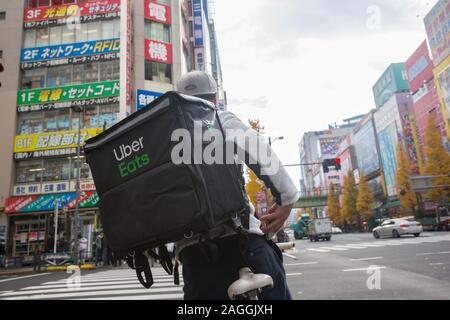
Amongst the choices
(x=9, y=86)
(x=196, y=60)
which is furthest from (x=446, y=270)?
(x=196, y=60)

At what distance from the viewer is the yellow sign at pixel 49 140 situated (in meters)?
23.0

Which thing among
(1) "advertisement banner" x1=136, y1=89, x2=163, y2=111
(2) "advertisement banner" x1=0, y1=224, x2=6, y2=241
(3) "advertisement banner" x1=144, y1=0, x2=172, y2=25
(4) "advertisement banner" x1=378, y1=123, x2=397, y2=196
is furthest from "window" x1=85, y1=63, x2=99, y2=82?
(4) "advertisement banner" x1=378, y1=123, x2=397, y2=196

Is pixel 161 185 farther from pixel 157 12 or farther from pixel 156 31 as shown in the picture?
pixel 157 12

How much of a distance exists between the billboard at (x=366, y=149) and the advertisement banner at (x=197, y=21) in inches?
1509

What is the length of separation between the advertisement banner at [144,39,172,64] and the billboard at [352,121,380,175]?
44.0m

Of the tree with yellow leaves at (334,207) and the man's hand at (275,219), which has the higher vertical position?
the tree with yellow leaves at (334,207)

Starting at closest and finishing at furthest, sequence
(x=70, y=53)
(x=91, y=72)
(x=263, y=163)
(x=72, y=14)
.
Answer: (x=263, y=163) < (x=91, y=72) < (x=70, y=53) < (x=72, y=14)

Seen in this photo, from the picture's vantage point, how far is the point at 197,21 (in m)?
36.5

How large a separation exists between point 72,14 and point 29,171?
1298cm

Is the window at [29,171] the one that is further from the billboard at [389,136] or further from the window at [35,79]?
the billboard at [389,136]

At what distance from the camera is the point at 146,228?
48.5 inches

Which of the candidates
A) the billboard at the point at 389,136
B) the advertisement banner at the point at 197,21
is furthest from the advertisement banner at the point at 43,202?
the billboard at the point at 389,136

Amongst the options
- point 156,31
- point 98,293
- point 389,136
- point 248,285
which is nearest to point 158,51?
point 156,31
